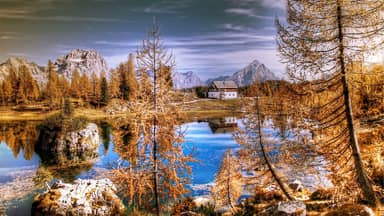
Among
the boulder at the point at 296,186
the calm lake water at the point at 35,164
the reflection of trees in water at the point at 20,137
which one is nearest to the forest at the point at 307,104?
the calm lake water at the point at 35,164

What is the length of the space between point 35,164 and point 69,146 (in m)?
2.05

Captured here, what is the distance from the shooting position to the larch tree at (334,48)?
18.4 feet

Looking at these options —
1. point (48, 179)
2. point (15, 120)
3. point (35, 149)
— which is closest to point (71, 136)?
point (35, 149)

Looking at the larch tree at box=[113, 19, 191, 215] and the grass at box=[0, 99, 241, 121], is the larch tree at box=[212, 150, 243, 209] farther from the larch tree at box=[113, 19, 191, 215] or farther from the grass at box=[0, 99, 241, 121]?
the grass at box=[0, 99, 241, 121]

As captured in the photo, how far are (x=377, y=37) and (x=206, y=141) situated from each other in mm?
14910

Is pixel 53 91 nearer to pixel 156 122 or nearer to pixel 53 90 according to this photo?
pixel 53 90

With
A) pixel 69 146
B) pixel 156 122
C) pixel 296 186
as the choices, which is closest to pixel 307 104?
pixel 156 122

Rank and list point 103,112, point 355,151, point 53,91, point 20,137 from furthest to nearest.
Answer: point 53,91 → point 103,112 → point 20,137 → point 355,151

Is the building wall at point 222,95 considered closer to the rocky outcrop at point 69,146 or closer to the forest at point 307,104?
the rocky outcrop at point 69,146

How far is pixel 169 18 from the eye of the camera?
18641mm

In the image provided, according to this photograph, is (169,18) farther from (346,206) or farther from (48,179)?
(346,206)

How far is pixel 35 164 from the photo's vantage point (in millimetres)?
14750

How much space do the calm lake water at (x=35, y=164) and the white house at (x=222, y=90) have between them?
22.1 metres

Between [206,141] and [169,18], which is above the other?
[169,18]
